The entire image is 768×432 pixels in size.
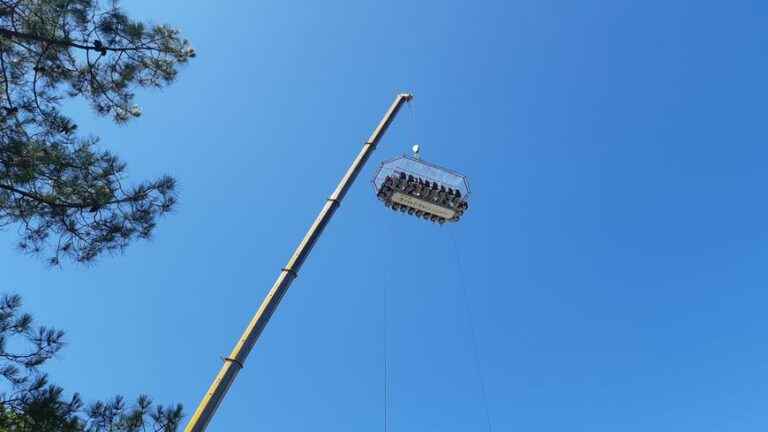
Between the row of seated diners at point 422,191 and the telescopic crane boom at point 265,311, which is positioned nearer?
the telescopic crane boom at point 265,311

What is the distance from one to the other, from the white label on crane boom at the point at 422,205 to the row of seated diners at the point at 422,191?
0.11 metres

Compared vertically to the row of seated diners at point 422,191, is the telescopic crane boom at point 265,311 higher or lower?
lower

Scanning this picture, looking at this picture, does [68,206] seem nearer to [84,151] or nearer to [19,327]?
[84,151]

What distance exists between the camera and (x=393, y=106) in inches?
719

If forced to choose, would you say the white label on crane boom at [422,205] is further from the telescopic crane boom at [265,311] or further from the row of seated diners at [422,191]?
the telescopic crane boom at [265,311]

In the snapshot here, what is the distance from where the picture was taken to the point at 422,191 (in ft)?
62.8

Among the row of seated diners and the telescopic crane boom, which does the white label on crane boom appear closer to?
the row of seated diners

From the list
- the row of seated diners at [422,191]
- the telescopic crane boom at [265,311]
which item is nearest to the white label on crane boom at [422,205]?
the row of seated diners at [422,191]

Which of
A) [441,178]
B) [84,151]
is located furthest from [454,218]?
[84,151]

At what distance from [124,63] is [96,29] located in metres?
0.94

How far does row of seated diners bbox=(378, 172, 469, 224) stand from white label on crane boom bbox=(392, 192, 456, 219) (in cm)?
11

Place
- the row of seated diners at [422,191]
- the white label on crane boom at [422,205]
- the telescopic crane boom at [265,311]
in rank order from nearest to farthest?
the telescopic crane boom at [265,311] < the row of seated diners at [422,191] < the white label on crane boom at [422,205]

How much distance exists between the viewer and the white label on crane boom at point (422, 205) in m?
19.3

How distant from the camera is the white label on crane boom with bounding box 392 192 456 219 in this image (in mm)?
19312
